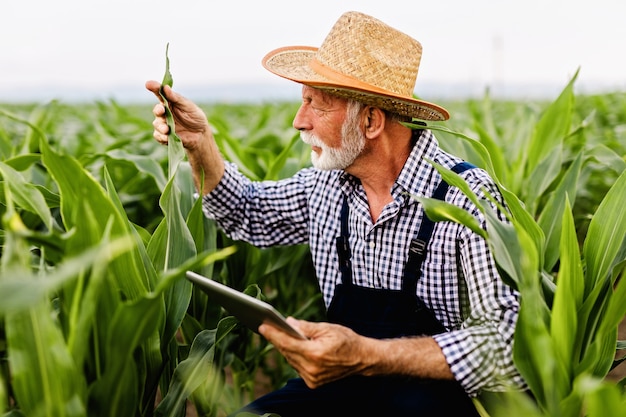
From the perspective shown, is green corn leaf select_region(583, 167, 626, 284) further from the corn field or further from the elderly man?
the elderly man

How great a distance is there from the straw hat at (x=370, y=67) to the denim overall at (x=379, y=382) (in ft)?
0.74

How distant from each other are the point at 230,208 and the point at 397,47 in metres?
0.62

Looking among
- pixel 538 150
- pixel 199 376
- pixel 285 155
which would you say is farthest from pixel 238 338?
pixel 538 150

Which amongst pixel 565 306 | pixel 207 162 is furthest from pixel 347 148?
pixel 565 306

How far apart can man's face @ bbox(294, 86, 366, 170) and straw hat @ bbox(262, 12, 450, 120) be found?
40mm

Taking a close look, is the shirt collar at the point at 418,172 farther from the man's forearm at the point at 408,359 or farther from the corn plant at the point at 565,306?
the man's forearm at the point at 408,359

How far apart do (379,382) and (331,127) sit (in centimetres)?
63

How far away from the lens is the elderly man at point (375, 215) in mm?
1464

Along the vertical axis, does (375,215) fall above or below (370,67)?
below

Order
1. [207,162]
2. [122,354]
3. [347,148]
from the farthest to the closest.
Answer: [207,162] < [347,148] < [122,354]

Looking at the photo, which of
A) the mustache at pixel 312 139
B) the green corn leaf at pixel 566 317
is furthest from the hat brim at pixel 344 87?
the green corn leaf at pixel 566 317

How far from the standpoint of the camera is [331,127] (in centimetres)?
169

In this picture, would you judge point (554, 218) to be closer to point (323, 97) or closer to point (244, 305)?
point (323, 97)

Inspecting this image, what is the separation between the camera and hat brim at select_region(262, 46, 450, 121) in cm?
159
